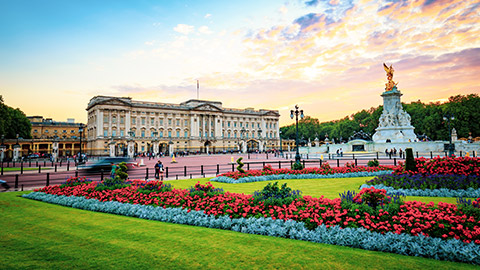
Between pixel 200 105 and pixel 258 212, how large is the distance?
92487mm

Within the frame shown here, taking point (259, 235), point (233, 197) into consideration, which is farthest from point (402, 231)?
point (233, 197)

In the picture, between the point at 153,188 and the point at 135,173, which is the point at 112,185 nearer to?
the point at 153,188

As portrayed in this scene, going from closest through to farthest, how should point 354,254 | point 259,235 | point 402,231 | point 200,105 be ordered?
point 354,254 < point 402,231 < point 259,235 < point 200,105

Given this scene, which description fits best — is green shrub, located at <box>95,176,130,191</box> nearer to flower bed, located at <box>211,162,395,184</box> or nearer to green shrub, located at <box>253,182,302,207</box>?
flower bed, located at <box>211,162,395,184</box>

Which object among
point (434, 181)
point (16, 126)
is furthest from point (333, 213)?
point (16, 126)

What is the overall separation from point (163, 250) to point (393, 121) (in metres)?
47.4

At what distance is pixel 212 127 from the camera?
102000 mm

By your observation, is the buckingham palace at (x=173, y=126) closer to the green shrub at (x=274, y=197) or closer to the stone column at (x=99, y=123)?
the stone column at (x=99, y=123)

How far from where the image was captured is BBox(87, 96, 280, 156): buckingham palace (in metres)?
81.2

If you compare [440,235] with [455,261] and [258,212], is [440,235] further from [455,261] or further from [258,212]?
[258,212]

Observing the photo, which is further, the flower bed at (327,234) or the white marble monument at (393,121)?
the white marble monument at (393,121)

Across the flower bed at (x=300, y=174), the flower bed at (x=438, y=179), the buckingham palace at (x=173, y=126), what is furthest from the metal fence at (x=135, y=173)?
the buckingham palace at (x=173, y=126)

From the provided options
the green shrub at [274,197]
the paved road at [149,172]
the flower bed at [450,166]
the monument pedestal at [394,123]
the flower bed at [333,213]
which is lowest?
the paved road at [149,172]

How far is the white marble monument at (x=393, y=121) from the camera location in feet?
145
